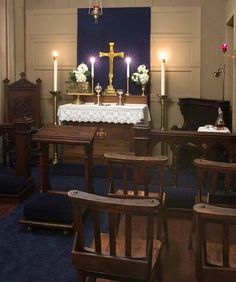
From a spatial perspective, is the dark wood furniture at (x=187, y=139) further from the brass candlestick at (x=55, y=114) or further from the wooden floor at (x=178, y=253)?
the brass candlestick at (x=55, y=114)

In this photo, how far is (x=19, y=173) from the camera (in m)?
4.96

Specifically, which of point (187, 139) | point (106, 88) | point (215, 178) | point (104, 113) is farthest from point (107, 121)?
point (215, 178)

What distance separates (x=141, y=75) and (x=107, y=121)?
37.9 inches

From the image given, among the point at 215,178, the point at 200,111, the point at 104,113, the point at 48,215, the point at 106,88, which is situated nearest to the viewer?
the point at 215,178

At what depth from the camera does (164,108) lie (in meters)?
6.85

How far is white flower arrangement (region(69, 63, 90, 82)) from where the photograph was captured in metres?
6.58

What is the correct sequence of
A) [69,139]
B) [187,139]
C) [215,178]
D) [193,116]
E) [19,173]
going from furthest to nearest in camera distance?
[193,116] < [19,173] < [69,139] < [187,139] < [215,178]

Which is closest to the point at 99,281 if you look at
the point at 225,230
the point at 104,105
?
the point at 225,230

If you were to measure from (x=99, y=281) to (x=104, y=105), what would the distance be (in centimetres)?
394

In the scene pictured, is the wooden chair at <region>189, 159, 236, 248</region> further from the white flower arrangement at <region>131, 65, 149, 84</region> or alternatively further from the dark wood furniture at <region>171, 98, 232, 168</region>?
the white flower arrangement at <region>131, 65, 149, 84</region>

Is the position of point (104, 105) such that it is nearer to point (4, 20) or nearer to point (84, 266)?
point (4, 20)

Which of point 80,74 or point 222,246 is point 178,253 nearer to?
point 222,246

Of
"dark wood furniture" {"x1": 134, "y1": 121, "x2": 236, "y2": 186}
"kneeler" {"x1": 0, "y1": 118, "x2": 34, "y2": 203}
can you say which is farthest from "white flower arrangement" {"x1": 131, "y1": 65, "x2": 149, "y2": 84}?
"dark wood furniture" {"x1": 134, "y1": 121, "x2": 236, "y2": 186}

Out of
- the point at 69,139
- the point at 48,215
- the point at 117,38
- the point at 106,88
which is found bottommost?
the point at 48,215
